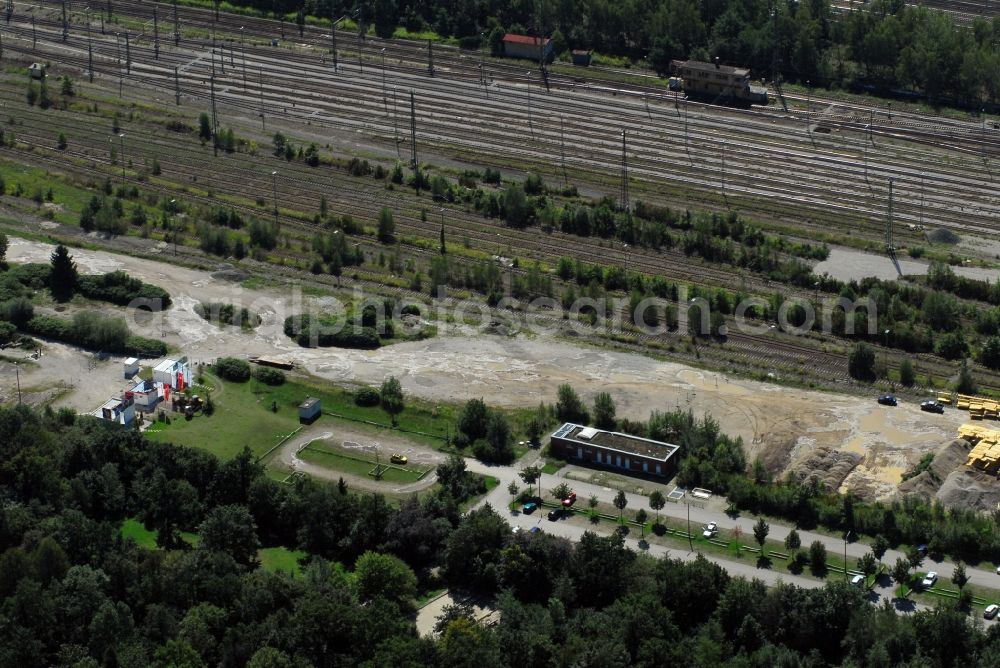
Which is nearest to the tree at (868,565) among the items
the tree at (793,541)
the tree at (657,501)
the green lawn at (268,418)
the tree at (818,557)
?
the tree at (818,557)

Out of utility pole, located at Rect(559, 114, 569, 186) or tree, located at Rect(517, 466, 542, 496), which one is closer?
tree, located at Rect(517, 466, 542, 496)

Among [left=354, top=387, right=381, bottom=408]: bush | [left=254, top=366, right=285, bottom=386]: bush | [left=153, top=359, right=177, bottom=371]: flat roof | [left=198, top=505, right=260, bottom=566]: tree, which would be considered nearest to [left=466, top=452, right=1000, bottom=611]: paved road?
[left=354, top=387, right=381, bottom=408]: bush

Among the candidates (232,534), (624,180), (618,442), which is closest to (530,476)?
(618,442)

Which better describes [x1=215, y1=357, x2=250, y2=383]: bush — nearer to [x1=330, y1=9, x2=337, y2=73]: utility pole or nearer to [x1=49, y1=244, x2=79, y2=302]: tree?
[x1=49, y1=244, x2=79, y2=302]: tree

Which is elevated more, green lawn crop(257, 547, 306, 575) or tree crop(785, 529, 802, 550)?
tree crop(785, 529, 802, 550)

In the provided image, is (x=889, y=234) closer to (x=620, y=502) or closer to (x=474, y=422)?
(x=474, y=422)
